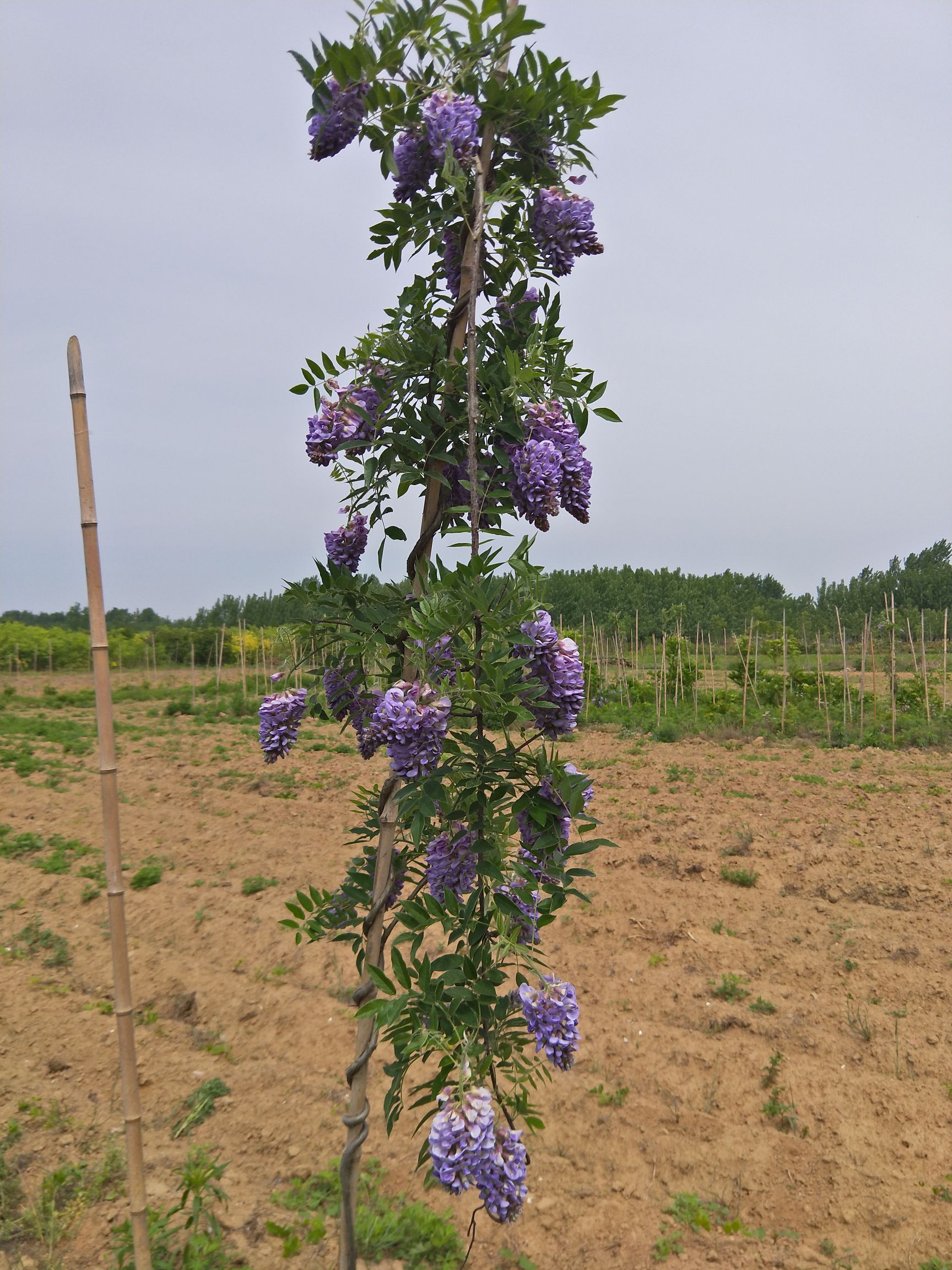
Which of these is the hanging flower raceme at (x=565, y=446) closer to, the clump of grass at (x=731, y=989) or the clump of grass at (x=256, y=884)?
the clump of grass at (x=731, y=989)

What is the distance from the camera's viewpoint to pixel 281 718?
1808 mm

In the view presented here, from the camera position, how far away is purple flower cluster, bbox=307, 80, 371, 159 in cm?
162

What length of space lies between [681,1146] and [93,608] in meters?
2.83

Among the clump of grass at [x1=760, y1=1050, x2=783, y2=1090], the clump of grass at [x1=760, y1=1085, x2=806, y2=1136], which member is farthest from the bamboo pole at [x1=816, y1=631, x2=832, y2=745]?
the clump of grass at [x1=760, y1=1085, x2=806, y2=1136]

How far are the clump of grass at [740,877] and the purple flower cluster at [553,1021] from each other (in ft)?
15.2

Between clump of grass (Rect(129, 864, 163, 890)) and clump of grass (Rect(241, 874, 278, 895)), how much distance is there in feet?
2.10

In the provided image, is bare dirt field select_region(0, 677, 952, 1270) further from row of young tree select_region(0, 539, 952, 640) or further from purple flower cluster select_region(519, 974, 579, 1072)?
row of young tree select_region(0, 539, 952, 640)

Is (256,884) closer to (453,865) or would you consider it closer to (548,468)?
(453,865)

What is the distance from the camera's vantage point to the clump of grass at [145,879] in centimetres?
596

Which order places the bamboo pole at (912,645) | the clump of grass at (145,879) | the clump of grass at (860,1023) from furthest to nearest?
the bamboo pole at (912,645) < the clump of grass at (145,879) < the clump of grass at (860,1023)

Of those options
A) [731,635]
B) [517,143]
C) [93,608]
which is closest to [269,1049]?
[93,608]

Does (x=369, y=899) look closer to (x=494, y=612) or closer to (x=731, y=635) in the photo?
(x=494, y=612)

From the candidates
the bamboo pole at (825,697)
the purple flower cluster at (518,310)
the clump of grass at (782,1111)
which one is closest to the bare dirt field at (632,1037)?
the clump of grass at (782,1111)

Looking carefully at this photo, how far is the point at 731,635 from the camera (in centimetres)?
3222
